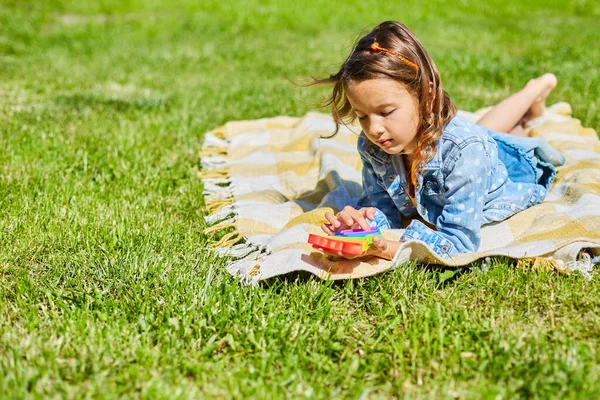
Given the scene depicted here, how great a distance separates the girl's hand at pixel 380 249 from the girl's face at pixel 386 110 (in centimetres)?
43

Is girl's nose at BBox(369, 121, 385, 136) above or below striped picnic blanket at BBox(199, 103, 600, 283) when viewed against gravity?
above

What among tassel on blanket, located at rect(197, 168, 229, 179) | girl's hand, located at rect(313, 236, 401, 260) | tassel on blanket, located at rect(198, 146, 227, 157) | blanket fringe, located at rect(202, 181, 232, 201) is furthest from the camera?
tassel on blanket, located at rect(198, 146, 227, 157)

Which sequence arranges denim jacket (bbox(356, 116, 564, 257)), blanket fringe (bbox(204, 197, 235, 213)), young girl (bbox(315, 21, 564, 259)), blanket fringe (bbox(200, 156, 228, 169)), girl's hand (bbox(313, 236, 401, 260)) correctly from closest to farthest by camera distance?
girl's hand (bbox(313, 236, 401, 260))
young girl (bbox(315, 21, 564, 259))
denim jacket (bbox(356, 116, 564, 257))
blanket fringe (bbox(204, 197, 235, 213))
blanket fringe (bbox(200, 156, 228, 169))

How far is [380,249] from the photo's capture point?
8.46 ft

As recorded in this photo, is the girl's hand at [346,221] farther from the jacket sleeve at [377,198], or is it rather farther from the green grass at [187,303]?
the jacket sleeve at [377,198]

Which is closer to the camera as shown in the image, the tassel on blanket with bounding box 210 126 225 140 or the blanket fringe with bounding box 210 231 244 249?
the blanket fringe with bounding box 210 231 244 249

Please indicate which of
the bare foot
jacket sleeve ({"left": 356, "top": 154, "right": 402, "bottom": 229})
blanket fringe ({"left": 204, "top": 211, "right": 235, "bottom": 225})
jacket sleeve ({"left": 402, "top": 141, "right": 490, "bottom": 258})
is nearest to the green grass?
blanket fringe ({"left": 204, "top": 211, "right": 235, "bottom": 225})

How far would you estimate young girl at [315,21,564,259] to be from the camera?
104 inches

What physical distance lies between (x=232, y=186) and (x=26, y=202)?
114 cm

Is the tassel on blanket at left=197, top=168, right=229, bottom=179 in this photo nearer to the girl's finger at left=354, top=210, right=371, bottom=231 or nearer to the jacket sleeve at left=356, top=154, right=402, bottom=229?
the jacket sleeve at left=356, top=154, right=402, bottom=229

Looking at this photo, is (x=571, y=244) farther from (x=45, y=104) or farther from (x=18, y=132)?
(x=45, y=104)

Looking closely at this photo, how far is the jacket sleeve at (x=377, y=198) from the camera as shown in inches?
125

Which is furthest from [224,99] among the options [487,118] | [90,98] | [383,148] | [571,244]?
[571,244]

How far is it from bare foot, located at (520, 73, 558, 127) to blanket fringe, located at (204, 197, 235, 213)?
6.89 ft
